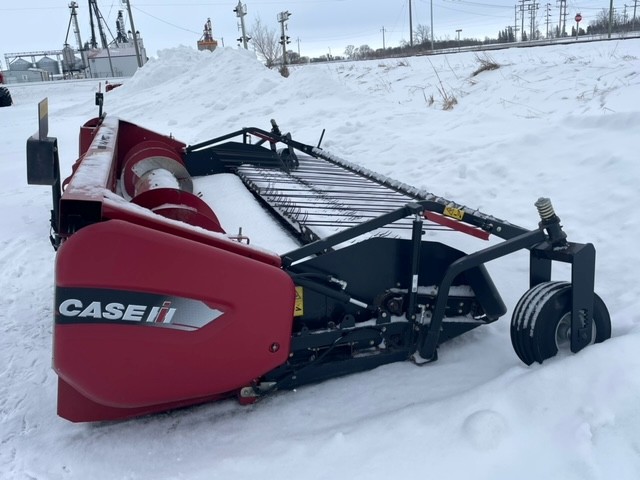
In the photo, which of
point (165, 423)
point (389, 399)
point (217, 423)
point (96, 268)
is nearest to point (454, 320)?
point (389, 399)

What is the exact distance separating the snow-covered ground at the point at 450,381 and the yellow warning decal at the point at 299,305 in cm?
40

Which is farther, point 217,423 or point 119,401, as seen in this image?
point 217,423

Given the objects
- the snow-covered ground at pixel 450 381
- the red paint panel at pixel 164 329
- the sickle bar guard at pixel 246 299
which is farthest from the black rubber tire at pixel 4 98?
the red paint panel at pixel 164 329

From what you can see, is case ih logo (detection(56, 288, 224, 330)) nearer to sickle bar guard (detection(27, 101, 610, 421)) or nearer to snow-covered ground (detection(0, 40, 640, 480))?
sickle bar guard (detection(27, 101, 610, 421))

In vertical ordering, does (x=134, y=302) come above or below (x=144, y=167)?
below

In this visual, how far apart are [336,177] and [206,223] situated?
2.34m

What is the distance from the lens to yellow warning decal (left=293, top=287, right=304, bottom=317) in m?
2.59

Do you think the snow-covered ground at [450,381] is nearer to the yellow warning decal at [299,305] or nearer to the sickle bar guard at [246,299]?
the sickle bar guard at [246,299]

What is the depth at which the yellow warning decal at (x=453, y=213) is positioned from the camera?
8.78 ft

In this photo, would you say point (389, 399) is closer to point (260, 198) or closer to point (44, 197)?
point (260, 198)

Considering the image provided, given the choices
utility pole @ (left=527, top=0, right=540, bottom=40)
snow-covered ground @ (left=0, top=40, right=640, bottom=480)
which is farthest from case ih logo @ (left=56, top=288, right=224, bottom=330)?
utility pole @ (left=527, top=0, right=540, bottom=40)

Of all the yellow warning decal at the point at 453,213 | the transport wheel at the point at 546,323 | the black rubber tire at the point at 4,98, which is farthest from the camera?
the black rubber tire at the point at 4,98

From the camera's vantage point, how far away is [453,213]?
2676 millimetres

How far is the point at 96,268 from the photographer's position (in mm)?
2156
